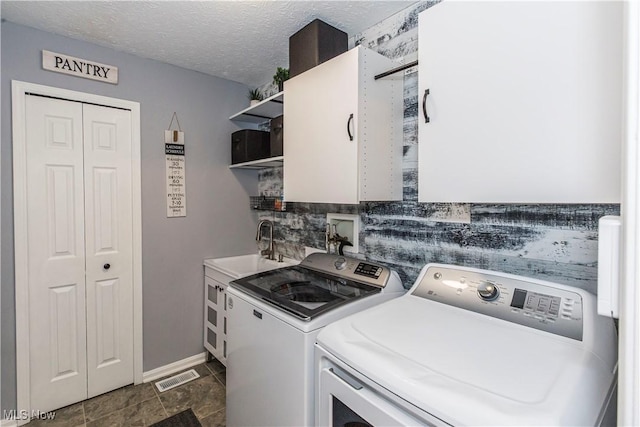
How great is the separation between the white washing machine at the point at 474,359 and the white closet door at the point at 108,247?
6.24 feet

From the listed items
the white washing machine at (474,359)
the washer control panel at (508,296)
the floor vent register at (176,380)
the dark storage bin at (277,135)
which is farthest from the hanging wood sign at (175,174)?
the washer control panel at (508,296)

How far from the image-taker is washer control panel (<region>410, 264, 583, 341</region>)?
984 millimetres

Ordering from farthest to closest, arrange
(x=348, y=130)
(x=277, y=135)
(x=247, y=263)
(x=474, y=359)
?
(x=247, y=263) < (x=277, y=135) < (x=348, y=130) < (x=474, y=359)

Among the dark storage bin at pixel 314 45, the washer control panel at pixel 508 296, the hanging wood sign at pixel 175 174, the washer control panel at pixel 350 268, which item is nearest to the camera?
the washer control panel at pixel 508 296

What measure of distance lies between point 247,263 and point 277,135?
4.10 ft

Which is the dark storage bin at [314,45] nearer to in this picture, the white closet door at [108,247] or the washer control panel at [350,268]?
the washer control panel at [350,268]

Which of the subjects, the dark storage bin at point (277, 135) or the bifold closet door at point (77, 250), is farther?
the dark storage bin at point (277, 135)

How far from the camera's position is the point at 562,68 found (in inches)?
33.6

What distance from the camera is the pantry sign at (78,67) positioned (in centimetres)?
194

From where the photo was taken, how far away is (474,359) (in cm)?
85

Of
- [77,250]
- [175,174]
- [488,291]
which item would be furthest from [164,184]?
[488,291]

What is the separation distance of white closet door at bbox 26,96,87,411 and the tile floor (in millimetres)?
125

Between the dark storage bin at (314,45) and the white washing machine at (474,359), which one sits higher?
the dark storage bin at (314,45)

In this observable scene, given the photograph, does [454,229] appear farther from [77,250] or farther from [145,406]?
[77,250]
